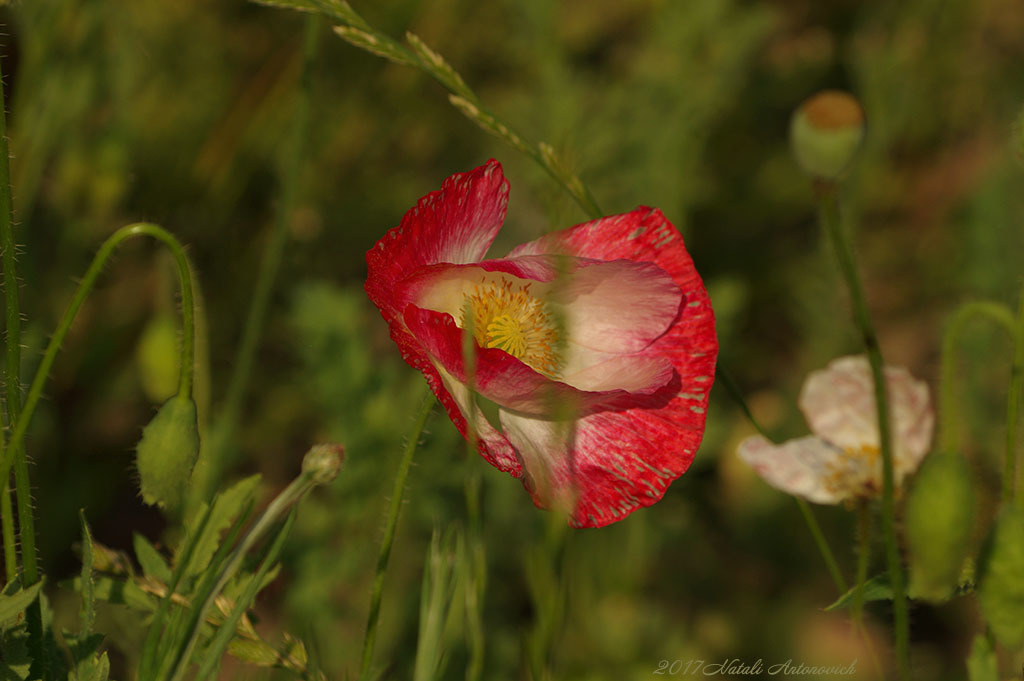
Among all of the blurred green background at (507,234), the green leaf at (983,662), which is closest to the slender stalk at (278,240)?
the blurred green background at (507,234)

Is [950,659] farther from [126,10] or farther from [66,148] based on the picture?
[126,10]

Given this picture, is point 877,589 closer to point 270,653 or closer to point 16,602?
point 270,653

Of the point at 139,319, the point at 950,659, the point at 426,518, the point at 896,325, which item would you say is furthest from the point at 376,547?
the point at 896,325

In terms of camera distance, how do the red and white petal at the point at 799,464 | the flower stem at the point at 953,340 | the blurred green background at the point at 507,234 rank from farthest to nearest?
the blurred green background at the point at 507,234, the red and white petal at the point at 799,464, the flower stem at the point at 953,340

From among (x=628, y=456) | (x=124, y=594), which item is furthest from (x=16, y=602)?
(x=628, y=456)

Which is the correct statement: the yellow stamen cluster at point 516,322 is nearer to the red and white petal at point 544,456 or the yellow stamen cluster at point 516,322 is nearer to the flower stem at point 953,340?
the red and white petal at point 544,456

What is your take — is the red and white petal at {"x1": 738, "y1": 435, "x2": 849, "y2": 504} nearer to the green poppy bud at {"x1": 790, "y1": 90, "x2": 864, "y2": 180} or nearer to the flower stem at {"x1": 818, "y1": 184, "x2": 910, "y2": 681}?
the flower stem at {"x1": 818, "y1": 184, "x2": 910, "y2": 681}
